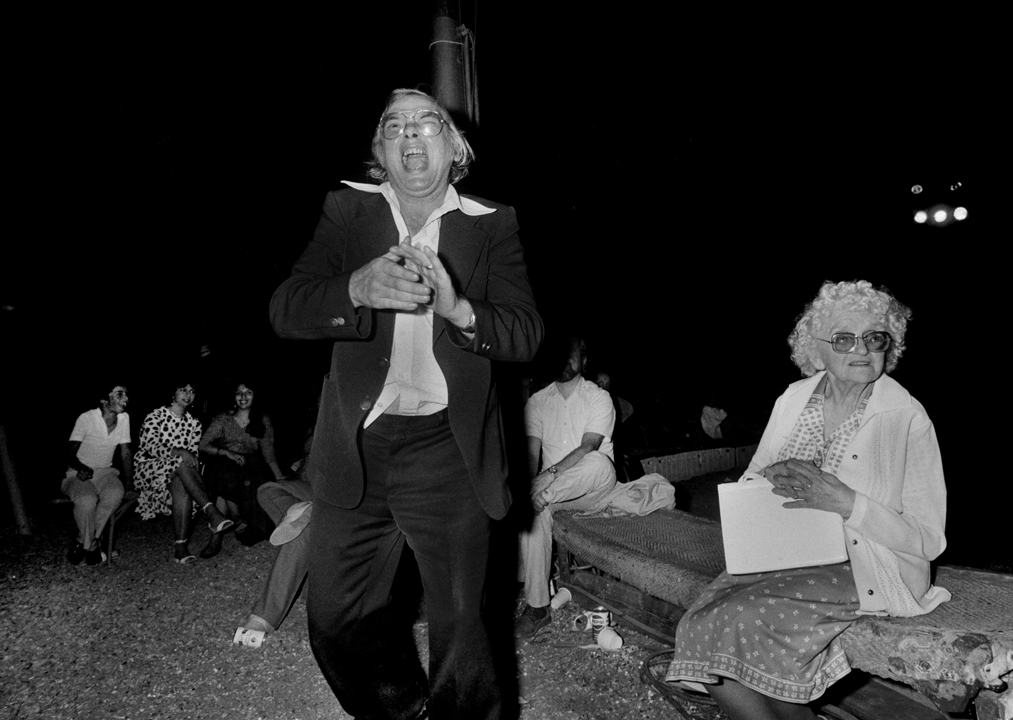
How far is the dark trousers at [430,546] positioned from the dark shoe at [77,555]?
214 inches

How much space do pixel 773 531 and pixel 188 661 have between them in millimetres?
3371

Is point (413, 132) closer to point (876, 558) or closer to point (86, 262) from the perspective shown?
point (876, 558)

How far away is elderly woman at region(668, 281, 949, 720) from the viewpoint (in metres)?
2.28

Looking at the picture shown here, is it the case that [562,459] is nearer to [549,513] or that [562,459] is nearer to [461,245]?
[549,513]

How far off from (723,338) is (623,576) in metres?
20.1

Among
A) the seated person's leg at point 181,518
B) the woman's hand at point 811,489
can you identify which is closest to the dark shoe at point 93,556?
the seated person's leg at point 181,518

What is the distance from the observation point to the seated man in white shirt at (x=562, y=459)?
4324 mm

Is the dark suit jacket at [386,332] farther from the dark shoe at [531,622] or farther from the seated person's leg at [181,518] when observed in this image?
the seated person's leg at [181,518]

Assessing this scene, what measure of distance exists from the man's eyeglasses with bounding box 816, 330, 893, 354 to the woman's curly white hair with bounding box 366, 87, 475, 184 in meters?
1.64

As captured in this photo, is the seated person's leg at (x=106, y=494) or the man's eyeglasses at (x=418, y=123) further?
the seated person's leg at (x=106, y=494)

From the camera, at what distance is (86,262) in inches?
601

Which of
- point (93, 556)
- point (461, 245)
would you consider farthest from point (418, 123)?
point (93, 556)

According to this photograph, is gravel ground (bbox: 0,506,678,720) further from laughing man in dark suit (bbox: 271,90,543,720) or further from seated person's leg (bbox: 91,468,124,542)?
laughing man in dark suit (bbox: 271,90,543,720)

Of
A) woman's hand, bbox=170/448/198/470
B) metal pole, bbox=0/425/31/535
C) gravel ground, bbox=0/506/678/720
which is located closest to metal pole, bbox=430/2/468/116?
gravel ground, bbox=0/506/678/720
